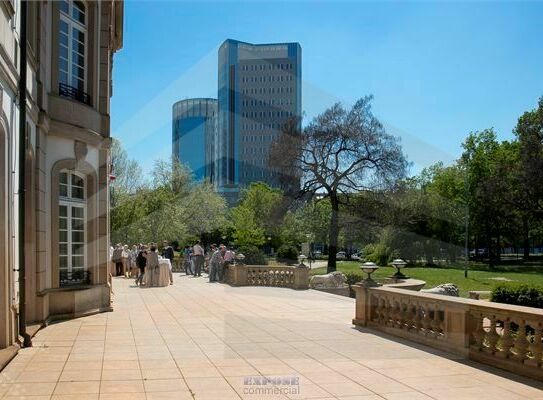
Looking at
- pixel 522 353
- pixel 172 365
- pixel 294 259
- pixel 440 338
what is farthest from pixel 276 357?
pixel 294 259

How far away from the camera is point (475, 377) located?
24.5 ft

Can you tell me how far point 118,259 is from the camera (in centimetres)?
2809

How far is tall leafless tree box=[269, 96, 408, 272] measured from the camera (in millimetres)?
37125

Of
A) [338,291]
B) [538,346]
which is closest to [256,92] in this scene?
[338,291]

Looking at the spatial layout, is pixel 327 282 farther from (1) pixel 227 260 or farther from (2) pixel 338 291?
Answer: (1) pixel 227 260

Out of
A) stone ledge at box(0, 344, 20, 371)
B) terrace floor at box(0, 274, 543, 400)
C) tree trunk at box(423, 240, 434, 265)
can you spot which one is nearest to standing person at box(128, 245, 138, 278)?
terrace floor at box(0, 274, 543, 400)

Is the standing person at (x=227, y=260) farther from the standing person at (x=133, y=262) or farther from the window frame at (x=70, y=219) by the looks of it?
the window frame at (x=70, y=219)

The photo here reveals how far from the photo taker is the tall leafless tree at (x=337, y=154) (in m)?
37.1

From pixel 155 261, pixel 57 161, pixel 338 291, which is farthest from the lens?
pixel 155 261

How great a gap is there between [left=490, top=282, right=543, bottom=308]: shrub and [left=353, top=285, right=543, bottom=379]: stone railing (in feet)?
3.70

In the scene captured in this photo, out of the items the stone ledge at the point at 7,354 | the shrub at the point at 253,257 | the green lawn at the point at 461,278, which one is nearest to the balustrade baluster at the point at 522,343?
the stone ledge at the point at 7,354

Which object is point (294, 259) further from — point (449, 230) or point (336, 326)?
point (336, 326)

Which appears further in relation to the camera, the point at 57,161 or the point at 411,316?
the point at 57,161

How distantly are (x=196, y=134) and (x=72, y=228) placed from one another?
31037 mm
